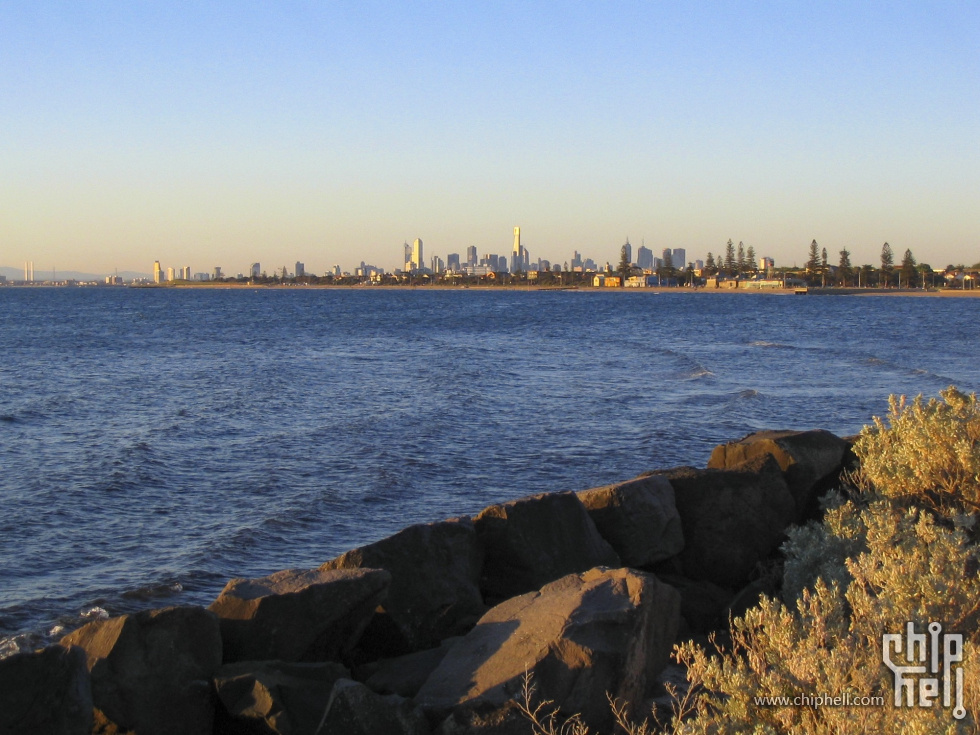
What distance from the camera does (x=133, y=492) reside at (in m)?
14.9

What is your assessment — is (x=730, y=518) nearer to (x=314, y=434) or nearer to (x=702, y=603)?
(x=702, y=603)

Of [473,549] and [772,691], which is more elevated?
[772,691]

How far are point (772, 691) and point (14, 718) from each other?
4546 mm

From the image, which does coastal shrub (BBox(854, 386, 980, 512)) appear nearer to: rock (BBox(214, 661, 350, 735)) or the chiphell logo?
the chiphell logo

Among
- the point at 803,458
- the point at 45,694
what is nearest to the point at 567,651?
the point at 45,694

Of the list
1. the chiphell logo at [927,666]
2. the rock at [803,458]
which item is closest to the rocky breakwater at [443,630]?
the rock at [803,458]

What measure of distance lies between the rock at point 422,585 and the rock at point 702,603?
1.83 metres

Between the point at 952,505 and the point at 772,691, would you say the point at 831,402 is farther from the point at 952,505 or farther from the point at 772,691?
the point at 772,691

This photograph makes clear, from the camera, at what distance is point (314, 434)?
65.8 feet

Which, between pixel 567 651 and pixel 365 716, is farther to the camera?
pixel 567 651

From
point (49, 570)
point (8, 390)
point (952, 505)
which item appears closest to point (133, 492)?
point (49, 570)

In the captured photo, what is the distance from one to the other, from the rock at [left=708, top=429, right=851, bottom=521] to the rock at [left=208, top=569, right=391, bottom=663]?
15.3ft

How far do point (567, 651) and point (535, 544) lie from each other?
2.48 meters

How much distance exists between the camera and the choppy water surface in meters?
11.8
